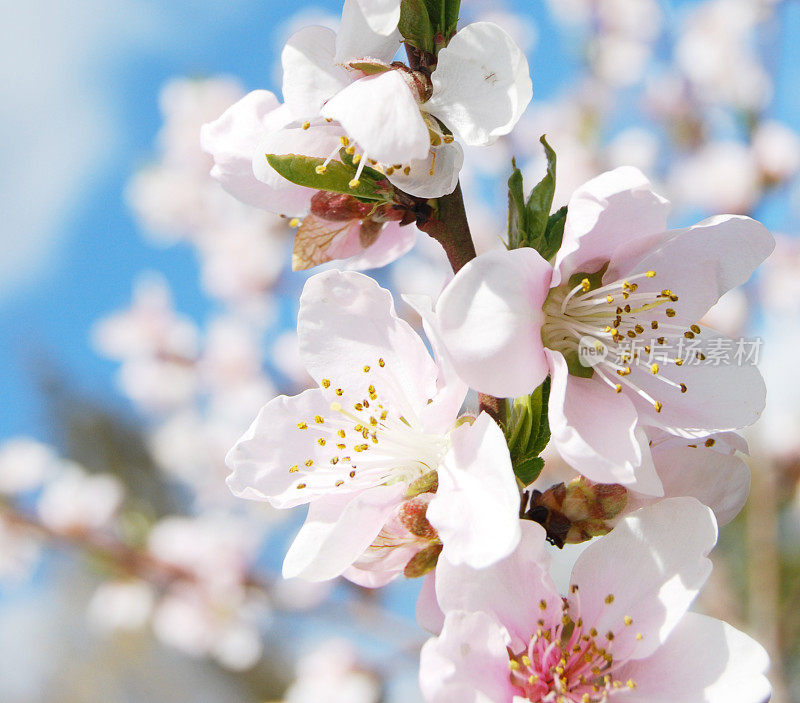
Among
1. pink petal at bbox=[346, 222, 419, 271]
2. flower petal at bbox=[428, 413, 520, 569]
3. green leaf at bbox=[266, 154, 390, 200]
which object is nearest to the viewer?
flower petal at bbox=[428, 413, 520, 569]

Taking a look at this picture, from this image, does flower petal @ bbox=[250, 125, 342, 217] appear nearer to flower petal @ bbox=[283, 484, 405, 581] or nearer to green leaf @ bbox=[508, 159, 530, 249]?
green leaf @ bbox=[508, 159, 530, 249]

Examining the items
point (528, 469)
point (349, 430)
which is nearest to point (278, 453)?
point (349, 430)

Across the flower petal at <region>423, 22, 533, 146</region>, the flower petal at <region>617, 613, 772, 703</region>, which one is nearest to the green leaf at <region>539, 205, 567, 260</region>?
the flower petal at <region>423, 22, 533, 146</region>

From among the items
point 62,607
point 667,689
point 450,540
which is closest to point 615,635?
point 667,689

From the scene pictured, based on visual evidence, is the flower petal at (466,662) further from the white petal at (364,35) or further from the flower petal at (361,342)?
the white petal at (364,35)

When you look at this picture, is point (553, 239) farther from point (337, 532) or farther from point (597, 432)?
point (337, 532)

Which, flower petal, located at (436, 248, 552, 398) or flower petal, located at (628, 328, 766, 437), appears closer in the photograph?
flower petal, located at (436, 248, 552, 398)
